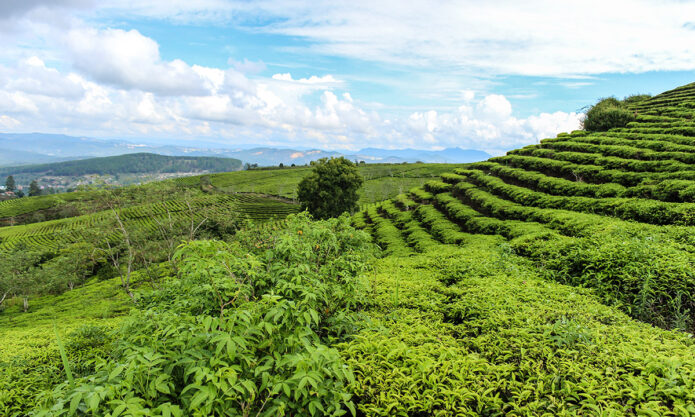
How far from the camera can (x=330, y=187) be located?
1629 inches

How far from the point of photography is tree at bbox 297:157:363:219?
135ft

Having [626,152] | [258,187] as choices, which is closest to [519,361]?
[626,152]

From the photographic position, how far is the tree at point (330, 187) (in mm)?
41075

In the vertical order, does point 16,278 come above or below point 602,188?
below

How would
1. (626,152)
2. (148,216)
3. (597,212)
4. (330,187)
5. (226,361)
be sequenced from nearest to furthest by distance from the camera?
(226,361), (597,212), (626,152), (330,187), (148,216)

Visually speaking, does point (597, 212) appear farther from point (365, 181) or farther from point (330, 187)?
point (365, 181)

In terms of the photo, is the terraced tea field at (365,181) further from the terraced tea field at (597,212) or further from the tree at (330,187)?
the terraced tea field at (597,212)

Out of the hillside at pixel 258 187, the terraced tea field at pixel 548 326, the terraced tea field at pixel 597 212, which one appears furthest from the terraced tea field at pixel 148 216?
the terraced tea field at pixel 548 326

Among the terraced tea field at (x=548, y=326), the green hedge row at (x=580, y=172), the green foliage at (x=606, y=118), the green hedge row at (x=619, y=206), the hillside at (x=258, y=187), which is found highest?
the green foliage at (x=606, y=118)

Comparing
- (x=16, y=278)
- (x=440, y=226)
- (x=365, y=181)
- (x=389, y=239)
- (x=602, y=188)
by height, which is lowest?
(x=16, y=278)

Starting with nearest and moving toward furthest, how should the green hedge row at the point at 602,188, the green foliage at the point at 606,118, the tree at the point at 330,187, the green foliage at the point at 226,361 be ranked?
the green foliage at the point at 226,361 → the green hedge row at the point at 602,188 → the green foliage at the point at 606,118 → the tree at the point at 330,187

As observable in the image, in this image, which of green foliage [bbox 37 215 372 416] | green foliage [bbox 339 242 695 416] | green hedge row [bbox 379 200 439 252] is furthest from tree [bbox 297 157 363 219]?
green foliage [bbox 37 215 372 416]

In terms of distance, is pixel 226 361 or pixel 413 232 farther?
pixel 413 232

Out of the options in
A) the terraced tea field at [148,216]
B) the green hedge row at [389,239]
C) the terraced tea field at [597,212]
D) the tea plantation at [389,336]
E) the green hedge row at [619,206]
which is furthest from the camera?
the terraced tea field at [148,216]
